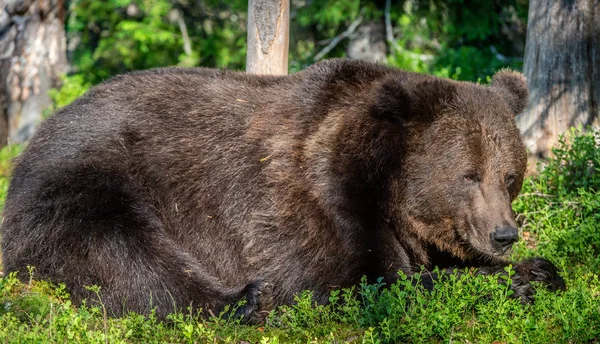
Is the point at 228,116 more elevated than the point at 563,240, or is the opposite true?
the point at 228,116

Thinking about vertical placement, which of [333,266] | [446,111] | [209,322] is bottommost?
[209,322]

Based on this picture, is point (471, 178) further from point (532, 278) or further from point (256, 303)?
point (256, 303)

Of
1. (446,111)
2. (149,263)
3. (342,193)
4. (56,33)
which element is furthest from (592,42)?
(56,33)

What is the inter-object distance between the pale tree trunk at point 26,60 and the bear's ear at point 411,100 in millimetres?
8794

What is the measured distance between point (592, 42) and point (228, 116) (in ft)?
12.6

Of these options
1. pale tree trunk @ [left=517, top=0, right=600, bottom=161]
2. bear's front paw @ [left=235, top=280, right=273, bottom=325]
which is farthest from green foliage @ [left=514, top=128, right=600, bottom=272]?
bear's front paw @ [left=235, top=280, right=273, bottom=325]

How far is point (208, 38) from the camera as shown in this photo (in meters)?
13.7

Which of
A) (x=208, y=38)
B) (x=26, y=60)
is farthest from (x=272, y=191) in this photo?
(x=26, y=60)

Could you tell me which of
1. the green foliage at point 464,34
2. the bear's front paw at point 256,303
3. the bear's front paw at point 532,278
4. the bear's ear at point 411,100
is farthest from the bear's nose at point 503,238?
the green foliage at point 464,34

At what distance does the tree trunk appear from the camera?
7289 mm

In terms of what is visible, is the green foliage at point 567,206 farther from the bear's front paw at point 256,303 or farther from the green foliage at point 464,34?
the green foliage at point 464,34

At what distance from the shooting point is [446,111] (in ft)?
17.7

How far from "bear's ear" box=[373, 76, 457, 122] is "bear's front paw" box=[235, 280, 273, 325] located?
56.9 inches

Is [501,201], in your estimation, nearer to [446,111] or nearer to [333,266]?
[446,111]
